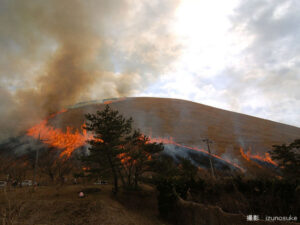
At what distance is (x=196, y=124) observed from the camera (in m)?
60.6

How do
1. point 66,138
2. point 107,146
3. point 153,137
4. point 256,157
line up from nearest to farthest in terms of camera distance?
point 107,146 < point 256,157 < point 153,137 < point 66,138

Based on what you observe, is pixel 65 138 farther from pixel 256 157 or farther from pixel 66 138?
pixel 256 157

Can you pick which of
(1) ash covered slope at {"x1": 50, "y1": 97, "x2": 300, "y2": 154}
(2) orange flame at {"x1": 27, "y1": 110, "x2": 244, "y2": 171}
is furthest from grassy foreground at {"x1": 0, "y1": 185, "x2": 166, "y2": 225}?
(1) ash covered slope at {"x1": 50, "y1": 97, "x2": 300, "y2": 154}

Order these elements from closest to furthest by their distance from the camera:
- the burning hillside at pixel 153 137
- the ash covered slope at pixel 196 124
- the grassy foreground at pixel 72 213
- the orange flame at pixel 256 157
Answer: the grassy foreground at pixel 72 213 → the orange flame at pixel 256 157 → the burning hillside at pixel 153 137 → the ash covered slope at pixel 196 124

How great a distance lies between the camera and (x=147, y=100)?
78125mm

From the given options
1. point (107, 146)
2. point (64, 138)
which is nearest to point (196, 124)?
point (64, 138)

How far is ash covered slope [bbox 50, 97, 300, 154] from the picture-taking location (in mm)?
51656

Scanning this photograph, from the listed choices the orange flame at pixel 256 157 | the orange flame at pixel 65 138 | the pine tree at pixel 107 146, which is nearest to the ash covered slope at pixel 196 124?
the orange flame at pixel 256 157

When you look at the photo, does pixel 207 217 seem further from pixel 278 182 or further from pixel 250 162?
pixel 250 162

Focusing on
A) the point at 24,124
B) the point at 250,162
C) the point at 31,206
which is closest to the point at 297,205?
the point at 31,206

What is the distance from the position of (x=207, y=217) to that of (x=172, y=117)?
5780 centimetres

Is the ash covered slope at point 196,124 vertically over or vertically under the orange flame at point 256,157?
over

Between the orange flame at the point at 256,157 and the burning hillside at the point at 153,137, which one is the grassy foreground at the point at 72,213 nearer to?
the burning hillside at the point at 153,137

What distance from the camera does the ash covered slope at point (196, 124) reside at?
169ft
